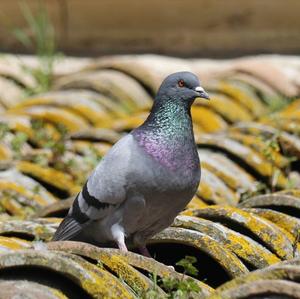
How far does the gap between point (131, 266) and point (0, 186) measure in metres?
2.49

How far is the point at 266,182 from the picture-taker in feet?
25.3

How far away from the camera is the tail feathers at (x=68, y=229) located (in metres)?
6.01

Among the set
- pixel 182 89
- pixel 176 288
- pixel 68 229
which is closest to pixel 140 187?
pixel 68 229

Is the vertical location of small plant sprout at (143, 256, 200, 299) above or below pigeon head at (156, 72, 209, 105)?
below

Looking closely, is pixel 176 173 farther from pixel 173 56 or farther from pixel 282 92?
pixel 173 56

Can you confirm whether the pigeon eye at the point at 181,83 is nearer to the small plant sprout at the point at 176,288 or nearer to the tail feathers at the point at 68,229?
the tail feathers at the point at 68,229

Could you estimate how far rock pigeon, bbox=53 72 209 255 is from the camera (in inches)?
230

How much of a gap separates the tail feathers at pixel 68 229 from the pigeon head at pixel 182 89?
71 cm

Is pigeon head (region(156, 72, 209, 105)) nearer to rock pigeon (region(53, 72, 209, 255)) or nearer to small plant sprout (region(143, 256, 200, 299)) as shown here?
rock pigeon (region(53, 72, 209, 255))

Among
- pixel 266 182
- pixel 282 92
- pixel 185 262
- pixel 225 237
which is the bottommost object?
pixel 185 262

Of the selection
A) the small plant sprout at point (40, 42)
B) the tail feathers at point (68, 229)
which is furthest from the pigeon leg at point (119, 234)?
the small plant sprout at point (40, 42)

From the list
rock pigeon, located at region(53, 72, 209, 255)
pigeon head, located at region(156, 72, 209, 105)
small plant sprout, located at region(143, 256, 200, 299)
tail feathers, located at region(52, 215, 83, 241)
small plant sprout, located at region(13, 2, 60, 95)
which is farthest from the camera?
small plant sprout, located at region(13, 2, 60, 95)

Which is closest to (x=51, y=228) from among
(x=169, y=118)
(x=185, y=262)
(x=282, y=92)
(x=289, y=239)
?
Answer: (x=169, y=118)

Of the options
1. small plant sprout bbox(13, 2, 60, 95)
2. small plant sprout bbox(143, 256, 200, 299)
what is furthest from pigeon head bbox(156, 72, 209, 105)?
small plant sprout bbox(13, 2, 60, 95)
